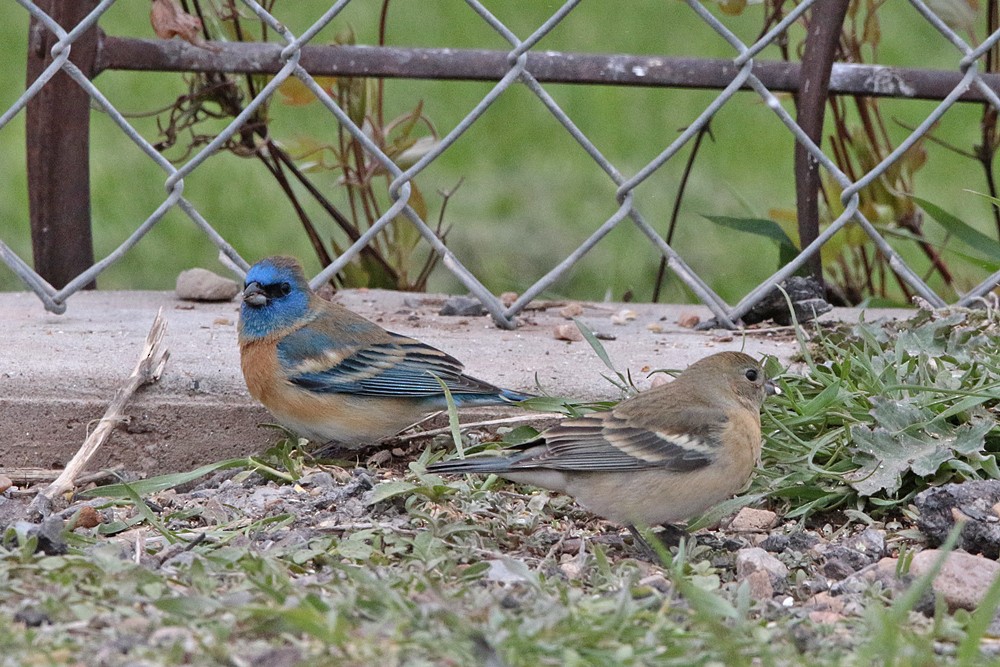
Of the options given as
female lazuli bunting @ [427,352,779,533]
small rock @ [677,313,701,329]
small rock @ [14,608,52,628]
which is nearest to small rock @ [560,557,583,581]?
female lazuli bunting @ [427,352,779,533]

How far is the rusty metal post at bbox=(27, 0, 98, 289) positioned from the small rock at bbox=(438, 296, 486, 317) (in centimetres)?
123

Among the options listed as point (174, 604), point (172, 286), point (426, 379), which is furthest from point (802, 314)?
point (172, 286)

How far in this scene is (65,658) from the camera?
89.9 inches

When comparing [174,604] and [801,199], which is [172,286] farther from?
[174,604]

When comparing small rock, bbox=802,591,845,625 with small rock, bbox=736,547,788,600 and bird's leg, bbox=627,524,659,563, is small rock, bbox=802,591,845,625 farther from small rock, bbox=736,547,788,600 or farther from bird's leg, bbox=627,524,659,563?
bird's leg, bbox=627,524,659,563

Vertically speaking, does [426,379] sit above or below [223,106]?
below

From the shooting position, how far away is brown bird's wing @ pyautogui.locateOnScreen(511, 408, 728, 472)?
344 cm

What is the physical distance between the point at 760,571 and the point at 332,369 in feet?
5.87

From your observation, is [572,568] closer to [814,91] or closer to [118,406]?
[118,406]

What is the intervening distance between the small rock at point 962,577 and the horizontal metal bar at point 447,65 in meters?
2.05

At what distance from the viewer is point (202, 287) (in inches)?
196

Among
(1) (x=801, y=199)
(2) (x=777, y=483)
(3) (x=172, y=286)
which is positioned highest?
(1) (x=801, y=199)

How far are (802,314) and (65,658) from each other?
2.98m

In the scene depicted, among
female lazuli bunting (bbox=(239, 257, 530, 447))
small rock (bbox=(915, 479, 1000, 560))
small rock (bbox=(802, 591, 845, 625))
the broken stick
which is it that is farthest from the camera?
female lazuli bunting (bbox=(239, 257, 530, 447))
